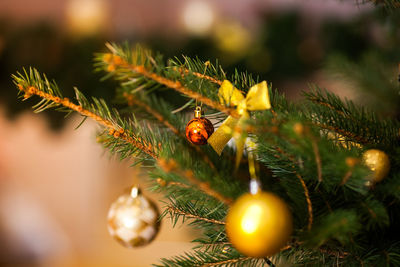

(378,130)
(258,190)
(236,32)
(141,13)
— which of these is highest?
(141,13)

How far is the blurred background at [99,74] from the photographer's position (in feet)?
2.71

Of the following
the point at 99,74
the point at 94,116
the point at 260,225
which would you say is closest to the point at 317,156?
the point at 260,225

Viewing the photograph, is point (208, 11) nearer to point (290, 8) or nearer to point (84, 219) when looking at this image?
point (290, 8)

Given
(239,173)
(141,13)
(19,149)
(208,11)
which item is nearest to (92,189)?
(19,149)

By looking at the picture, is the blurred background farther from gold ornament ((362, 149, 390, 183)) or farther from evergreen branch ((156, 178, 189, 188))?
gold ornament ((362, 149, 390, 183))

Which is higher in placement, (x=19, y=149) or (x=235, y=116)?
(x=19, y=149)

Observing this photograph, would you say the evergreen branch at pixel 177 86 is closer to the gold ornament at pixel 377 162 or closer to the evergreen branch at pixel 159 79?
the evergreen branch at pixel 159 79

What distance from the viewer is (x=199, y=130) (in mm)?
331

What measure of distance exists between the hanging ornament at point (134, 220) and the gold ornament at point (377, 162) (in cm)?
23

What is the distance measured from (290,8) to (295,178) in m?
0.87

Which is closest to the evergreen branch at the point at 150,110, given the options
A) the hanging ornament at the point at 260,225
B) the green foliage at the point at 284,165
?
the green foliage at the point at 284,165

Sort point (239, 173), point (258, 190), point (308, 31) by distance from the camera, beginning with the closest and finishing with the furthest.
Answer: point (258, 190) < point (239, 173) < point (308, 31)

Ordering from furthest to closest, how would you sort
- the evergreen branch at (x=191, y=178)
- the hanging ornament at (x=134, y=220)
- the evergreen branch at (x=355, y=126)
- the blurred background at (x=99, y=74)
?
the blurred background at (x=99, y=74), the hanging ornament at (x=134, y=220), the evergreen branch at (x=355, y=126), the evergreen branch at (x=191, y=178)

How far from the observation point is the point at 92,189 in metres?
1.81
